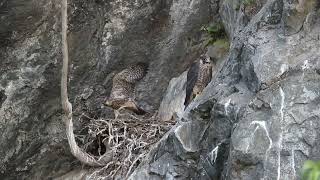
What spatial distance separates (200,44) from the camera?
598 centimetres

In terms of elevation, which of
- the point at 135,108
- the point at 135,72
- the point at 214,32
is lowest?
the point at 135,108

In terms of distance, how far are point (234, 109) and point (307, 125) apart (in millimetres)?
525

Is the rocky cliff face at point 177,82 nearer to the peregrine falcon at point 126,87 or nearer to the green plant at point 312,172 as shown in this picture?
the peregrine falcon at point 126,87

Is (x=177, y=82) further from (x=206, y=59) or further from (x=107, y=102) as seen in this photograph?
→ (x=107, y=102)

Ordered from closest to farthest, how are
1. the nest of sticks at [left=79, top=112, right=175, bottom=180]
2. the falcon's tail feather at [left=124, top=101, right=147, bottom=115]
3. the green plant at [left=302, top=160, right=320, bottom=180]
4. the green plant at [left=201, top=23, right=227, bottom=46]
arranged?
the green plant at [left=302, top=160, right=320, bottom=180] < the nest of sticks at [left=79, top=112, right=175, bottom=180] < the green plant at [left=201, top=23, right=227, bottom=46] < the falcon's tail feather at [left=124, top=101, right=147, bottom=115]

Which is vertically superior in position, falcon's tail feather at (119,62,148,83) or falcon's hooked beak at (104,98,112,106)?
falcon's tail feather at (119,62,148,83)

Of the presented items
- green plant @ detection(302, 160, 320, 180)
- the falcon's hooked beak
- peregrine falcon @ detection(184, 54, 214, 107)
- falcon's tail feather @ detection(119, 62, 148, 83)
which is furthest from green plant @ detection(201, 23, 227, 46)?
green plant @ detection(302, 160, 320, 180)

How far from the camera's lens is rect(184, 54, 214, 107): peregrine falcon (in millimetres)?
5246

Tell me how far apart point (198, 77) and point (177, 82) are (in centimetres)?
59

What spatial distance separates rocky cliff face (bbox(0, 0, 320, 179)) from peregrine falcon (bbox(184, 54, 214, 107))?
5.0 inches

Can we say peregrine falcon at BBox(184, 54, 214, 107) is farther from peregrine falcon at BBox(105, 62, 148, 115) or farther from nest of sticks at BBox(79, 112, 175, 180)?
peregrine falcon at BBox(105, 62, 148, 115)

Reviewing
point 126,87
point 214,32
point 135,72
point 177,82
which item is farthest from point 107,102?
point 214,32

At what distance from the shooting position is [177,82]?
5859 mm

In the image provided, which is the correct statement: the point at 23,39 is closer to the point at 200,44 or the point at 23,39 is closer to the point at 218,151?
the point at 200,44
